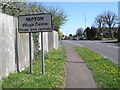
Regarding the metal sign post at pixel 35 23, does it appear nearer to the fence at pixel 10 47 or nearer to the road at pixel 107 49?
the fence at pixel 10 47

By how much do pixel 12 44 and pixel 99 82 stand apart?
297 centimetres

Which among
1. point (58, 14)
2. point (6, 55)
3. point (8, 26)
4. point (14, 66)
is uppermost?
point (58, 14)

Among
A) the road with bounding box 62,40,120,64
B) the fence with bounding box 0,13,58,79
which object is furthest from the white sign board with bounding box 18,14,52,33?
the road with bounding box 62,40,120,64

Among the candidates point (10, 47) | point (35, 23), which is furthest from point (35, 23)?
point (10, 47)

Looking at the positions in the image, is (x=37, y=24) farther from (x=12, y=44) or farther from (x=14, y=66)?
(x=14, y=66)

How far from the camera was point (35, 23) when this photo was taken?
22.3ft

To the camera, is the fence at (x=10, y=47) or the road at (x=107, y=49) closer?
the fence at (x=10, y=47)

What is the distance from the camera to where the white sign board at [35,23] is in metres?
6.74

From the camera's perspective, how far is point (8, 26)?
613 centimetres

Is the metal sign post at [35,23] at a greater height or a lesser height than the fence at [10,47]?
greater

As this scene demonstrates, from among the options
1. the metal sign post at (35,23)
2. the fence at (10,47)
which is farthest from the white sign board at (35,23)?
the fence at (10,47)

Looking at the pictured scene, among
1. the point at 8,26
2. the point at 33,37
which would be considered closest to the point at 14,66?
the point at 8,26

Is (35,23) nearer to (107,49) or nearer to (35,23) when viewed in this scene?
(35,23)

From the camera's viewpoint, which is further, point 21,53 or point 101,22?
point 101,22
